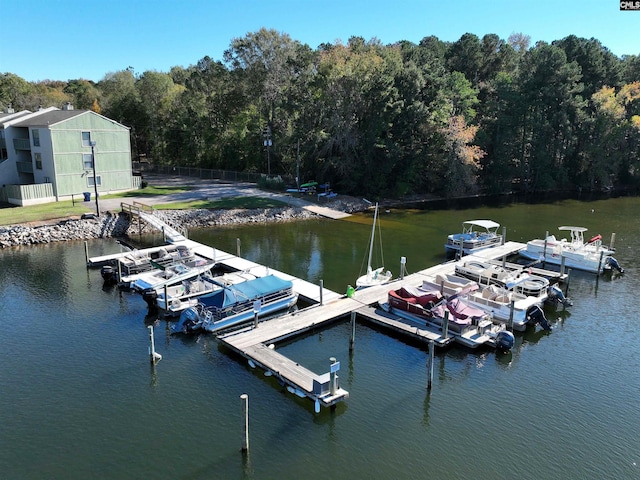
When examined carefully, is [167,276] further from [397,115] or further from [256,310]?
[397,115]

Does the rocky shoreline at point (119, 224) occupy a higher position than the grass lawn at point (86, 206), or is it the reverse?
the grass lawn at point (86, 206)

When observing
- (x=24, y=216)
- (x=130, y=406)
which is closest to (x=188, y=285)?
(x=130, y=406)

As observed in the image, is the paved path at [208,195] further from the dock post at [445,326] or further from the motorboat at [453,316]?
the dock post at [445,326]

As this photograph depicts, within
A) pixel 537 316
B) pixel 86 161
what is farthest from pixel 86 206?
pixel 537 316

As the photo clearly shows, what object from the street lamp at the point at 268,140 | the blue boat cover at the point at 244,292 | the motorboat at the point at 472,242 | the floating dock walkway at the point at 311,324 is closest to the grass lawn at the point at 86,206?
the street lamp at the point at 268,140

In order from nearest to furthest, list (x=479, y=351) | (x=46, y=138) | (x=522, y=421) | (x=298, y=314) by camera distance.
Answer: (x=522, y=421) → (x=479, y=351) → (x=298, y=314) → (x=46, y=138)

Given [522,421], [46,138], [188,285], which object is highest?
[46,138]

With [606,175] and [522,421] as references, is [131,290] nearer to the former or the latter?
[522,421]

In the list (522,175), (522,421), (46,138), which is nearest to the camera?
(522,421)
